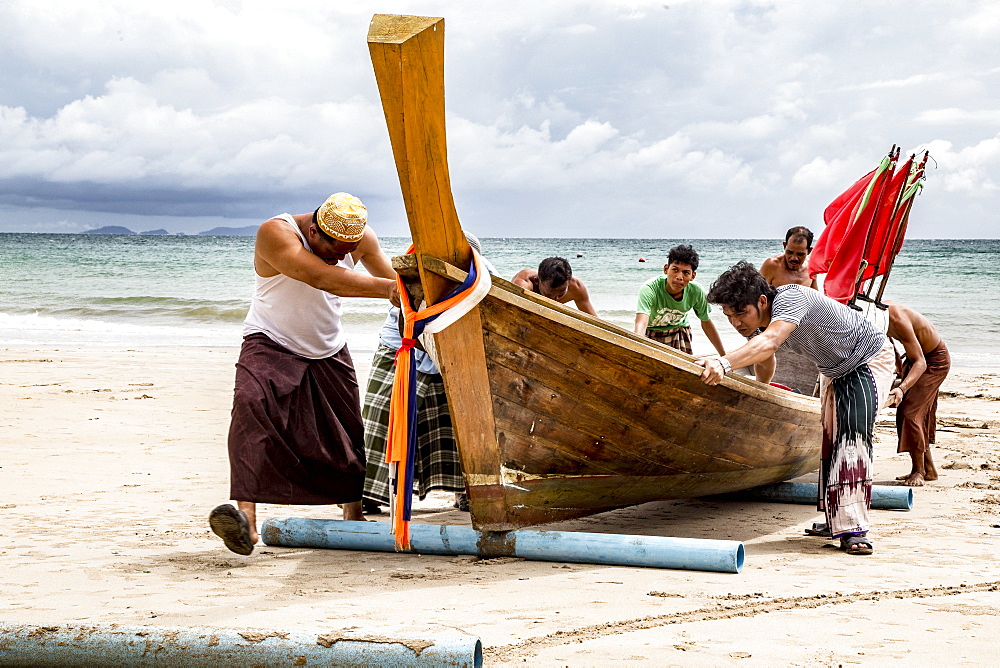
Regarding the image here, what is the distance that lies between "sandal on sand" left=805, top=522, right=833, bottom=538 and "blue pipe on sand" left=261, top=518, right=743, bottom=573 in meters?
0.85

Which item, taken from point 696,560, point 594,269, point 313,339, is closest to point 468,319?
point 313,339

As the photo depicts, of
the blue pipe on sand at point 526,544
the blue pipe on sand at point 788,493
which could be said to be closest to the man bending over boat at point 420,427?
the blue pipe on sand at point 526,544

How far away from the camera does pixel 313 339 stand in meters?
4.09

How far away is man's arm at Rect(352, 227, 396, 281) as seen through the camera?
4160mm

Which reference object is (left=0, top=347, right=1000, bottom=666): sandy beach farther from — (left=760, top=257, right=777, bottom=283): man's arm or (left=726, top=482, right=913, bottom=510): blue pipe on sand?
(left=760, top=257, right=777, bottom=283): man's arm

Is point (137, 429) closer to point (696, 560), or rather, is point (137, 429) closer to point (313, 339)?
point (313, 339)

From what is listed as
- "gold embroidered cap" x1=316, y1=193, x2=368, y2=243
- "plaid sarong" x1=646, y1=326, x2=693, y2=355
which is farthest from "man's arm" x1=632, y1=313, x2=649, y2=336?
"gold embroidered cap" x1=316, y1=193, x2=368, y2=243

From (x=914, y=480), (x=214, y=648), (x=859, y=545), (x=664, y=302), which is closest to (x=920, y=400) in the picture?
(x=914, y=480)

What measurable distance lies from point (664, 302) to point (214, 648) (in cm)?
438

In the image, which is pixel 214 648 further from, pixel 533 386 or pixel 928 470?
pixel 928 470

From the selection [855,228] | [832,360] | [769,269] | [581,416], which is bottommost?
[581,416]

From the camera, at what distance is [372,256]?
4203 millimetres

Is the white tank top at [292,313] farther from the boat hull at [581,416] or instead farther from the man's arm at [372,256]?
the boat hull at [581,416]

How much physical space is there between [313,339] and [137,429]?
391cm
